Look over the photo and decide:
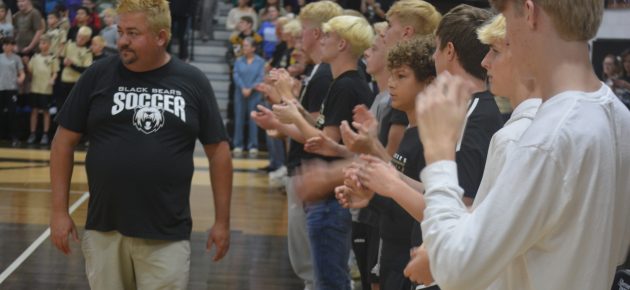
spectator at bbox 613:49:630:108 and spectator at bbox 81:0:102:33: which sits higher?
spectator at bbox 613:49:630:108

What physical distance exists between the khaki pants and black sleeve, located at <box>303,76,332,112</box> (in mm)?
1905

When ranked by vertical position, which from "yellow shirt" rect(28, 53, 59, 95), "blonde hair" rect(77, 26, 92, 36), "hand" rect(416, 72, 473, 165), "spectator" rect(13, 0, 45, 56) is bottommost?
"yellow shirt" rect(28, 53, 59, 95)

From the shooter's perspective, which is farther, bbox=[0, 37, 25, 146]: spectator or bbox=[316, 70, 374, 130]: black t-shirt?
bbox=[0, 37, 25, 146]: spectator

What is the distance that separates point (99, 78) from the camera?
439cm

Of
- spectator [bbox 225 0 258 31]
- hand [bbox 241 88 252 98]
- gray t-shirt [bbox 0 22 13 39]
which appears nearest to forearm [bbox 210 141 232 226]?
hand [bbox 241 88 252 98]

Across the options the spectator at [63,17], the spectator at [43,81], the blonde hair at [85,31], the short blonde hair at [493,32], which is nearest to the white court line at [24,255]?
the short blonde hair at [493,32]

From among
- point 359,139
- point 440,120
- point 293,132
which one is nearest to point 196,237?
point 293,132

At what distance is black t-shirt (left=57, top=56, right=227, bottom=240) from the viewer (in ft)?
14.0

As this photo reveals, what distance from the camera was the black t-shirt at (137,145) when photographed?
14.0ft

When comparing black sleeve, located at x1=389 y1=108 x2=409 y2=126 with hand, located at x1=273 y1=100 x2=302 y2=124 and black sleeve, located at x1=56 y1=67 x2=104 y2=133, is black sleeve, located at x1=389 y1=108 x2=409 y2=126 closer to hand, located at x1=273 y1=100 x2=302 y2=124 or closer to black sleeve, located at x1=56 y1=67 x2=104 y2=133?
hand, located at x1=273 y1=100 x2=302 y2=124

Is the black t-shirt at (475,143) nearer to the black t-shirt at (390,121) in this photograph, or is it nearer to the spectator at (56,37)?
the black t-shirt at (390,121)

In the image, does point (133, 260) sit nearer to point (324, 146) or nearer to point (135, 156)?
point (135, 156)

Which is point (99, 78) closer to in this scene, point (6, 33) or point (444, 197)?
point (444, 197)

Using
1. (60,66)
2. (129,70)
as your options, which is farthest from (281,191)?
(129,70)
